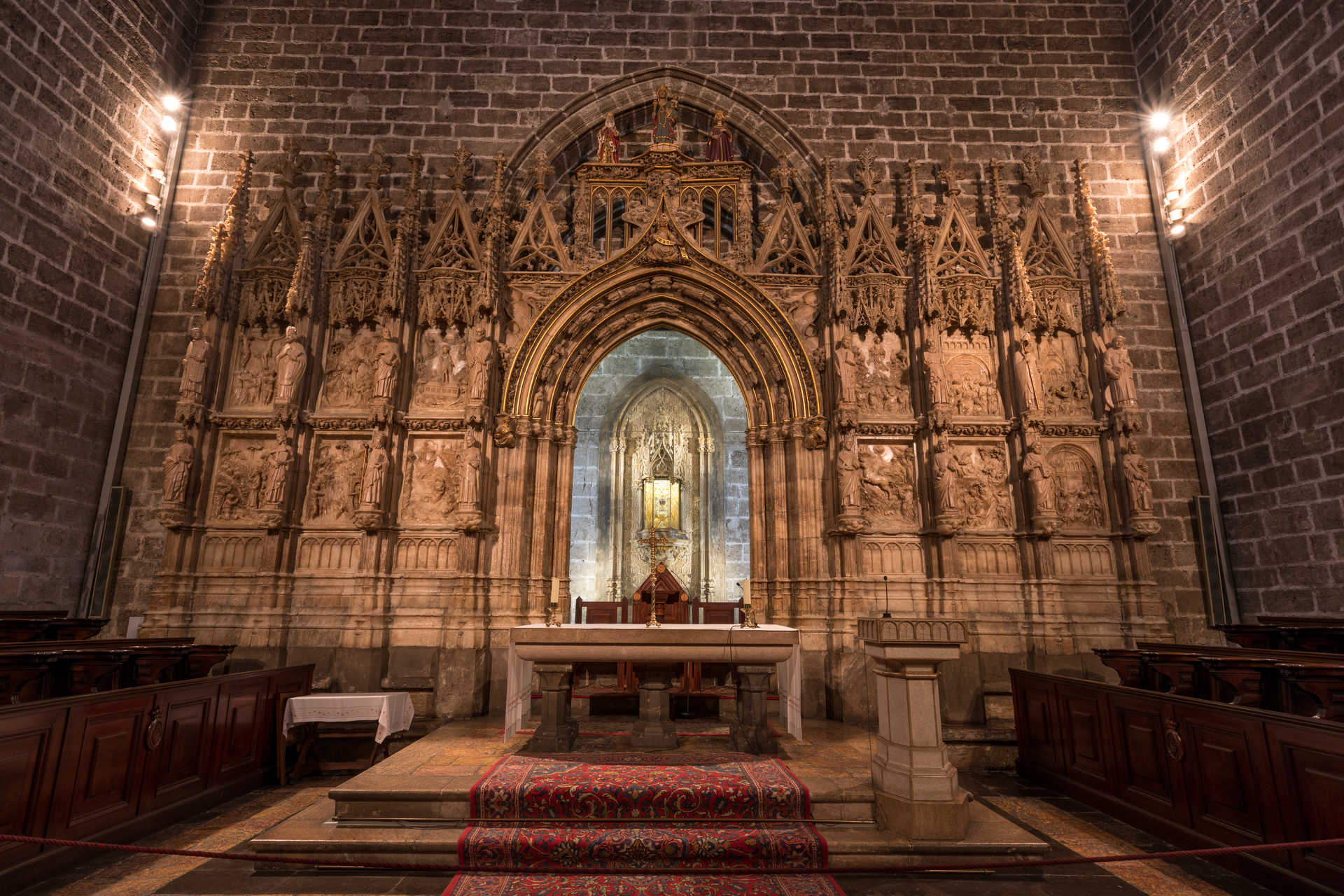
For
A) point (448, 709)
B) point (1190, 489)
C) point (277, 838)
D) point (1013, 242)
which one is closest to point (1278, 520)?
point (1190, 489)

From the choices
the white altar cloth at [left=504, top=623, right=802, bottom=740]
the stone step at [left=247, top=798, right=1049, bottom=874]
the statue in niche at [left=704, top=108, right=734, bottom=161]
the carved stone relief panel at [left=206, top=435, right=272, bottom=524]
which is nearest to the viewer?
the stone step at [left=247, top=798, right=1049, bottom=874]

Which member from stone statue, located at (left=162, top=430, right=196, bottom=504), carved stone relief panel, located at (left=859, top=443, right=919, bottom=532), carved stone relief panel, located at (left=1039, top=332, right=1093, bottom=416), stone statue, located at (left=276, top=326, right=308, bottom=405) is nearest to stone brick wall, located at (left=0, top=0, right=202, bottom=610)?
stone statue, located at (left=162, top=430, right=196, bottom=504)

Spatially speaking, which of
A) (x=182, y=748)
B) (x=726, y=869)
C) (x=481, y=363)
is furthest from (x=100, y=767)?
(x=481, y=363)

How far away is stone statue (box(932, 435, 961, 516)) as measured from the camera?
340 inches

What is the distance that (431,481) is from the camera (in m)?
9.03

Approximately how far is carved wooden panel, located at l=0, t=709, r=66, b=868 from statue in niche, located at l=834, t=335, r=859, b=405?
8.05 meters

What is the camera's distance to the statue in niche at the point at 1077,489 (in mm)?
9039

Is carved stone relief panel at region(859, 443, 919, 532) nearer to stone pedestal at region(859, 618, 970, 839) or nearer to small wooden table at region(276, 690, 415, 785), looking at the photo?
stone pedestal at region(859, 618, 970, 839)

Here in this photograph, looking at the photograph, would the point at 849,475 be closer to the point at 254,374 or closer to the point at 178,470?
the point at 254,374

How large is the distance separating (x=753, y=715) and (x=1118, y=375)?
6645mm

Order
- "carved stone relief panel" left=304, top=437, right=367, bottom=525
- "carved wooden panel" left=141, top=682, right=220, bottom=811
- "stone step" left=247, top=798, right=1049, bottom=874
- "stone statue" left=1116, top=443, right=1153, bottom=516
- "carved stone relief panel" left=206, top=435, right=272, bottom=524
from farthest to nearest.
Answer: "carved stone relief panel" left=304, top=437, right=367, bottom=525 < "carved stone relief panel" left=206, top=435, right=272, bottom=524 < "stone statue" left=1116, top=443, right=1153, bottom=516 < "carved wooden panel" left=141, top=682, right=220, bottom=811 < "stone step" left=247, top=798, right=1049, bottom=874

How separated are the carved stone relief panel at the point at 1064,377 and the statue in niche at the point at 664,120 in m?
5.97

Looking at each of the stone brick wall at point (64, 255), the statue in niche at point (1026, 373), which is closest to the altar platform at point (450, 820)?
the statue in niche at point (1026, 373)

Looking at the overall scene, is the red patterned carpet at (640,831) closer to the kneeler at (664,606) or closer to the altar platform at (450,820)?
the altar platform at (450,820)
